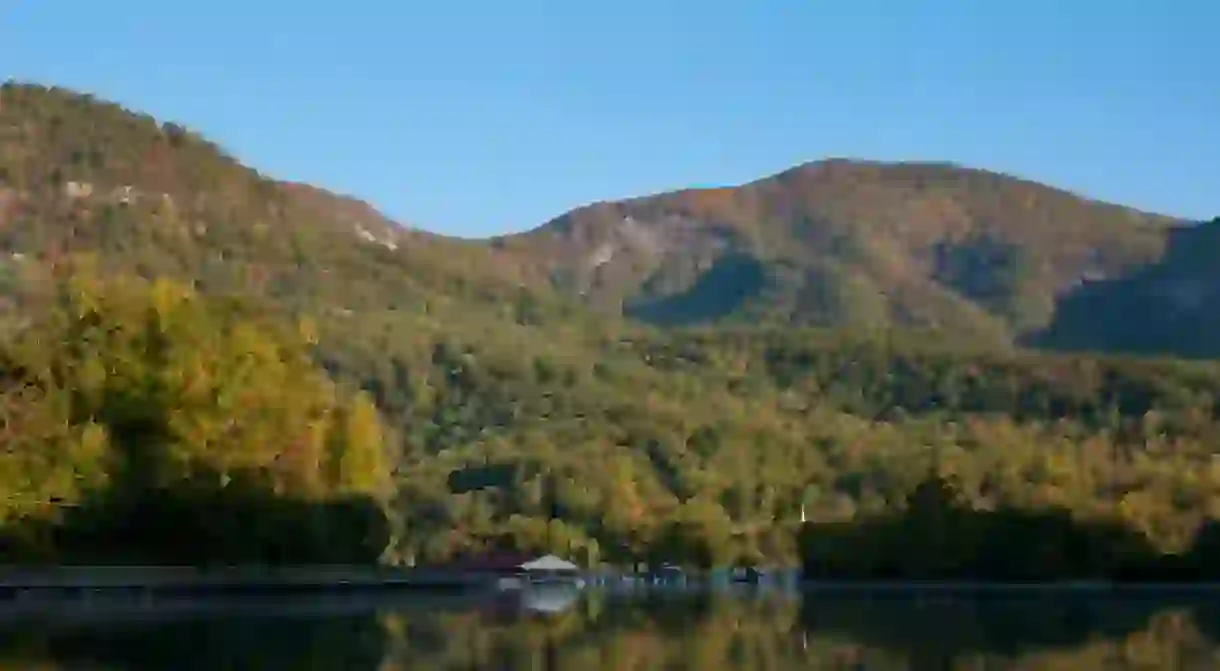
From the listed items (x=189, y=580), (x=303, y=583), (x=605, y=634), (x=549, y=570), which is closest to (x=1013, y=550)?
(x=549, y=570)

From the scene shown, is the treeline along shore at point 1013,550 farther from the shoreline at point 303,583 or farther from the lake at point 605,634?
the lake at point 605,634

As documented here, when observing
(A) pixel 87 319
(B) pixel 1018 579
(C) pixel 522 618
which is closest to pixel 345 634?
(C) pixel 522 618

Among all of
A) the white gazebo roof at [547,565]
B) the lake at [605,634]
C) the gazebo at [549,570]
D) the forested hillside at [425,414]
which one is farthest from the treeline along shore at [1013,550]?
the white gazebo roof at [547,565]

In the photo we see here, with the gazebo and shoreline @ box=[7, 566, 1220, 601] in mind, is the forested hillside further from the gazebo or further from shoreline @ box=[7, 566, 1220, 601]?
the gazebo

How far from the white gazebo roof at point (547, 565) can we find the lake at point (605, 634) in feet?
83.1

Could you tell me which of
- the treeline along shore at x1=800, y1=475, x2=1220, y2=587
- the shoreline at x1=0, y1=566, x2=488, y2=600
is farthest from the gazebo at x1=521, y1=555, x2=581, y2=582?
the shoreline at x1=0, y1=566, x2=488, y2=600

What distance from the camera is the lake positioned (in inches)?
1420

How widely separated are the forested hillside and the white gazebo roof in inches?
336

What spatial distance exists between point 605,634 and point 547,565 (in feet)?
164

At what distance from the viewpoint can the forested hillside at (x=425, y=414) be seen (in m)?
69.6

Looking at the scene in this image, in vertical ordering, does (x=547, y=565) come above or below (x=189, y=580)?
below

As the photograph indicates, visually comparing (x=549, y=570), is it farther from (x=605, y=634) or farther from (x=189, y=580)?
(x=605, y=634)

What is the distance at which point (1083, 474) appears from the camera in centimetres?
10081

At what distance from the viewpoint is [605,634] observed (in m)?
45.6
